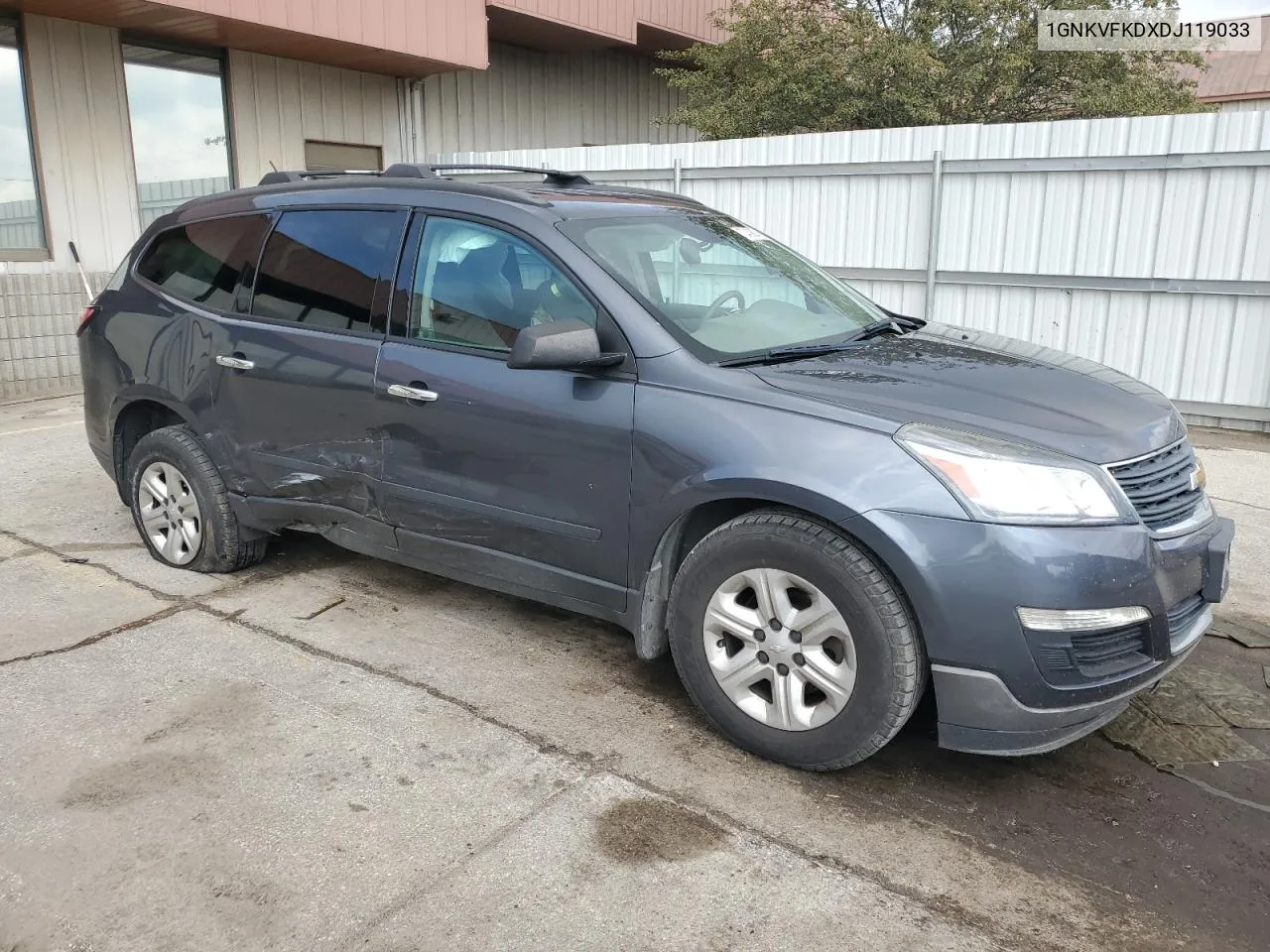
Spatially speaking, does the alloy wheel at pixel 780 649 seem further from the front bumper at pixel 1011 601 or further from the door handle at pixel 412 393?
the door handle at pixel 412 393

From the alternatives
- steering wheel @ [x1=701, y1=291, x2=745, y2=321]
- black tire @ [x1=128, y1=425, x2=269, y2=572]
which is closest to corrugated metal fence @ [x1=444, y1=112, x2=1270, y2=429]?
steering wheel @ [x1=701, y1=291, x2=745, y2=321]

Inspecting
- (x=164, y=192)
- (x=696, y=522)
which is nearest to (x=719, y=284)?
(x=696, y=522)

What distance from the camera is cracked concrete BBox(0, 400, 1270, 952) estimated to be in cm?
242

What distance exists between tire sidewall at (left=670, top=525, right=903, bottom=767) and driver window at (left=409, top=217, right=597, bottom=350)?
0.95 m

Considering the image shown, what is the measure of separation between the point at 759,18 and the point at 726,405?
12671mm

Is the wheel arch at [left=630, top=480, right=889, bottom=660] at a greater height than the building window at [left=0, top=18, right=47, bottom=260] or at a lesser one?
lesser

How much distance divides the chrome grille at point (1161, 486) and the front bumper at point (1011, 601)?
9 centimetres

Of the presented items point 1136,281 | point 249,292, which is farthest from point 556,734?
point 1136,281

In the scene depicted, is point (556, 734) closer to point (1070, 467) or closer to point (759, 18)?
point (1070, 467)

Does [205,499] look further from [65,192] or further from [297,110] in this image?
[297,110]

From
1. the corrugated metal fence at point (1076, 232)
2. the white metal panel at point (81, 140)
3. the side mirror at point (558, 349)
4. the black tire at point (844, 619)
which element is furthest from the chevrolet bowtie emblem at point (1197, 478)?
the white metal panel at point (81, 140)

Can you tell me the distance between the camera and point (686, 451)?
10.2ft

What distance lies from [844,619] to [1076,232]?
22.9ft

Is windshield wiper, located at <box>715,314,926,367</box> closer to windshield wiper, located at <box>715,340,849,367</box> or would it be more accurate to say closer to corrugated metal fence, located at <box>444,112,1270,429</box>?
windshield wiper, located at <box>715,340,849,367</box>
